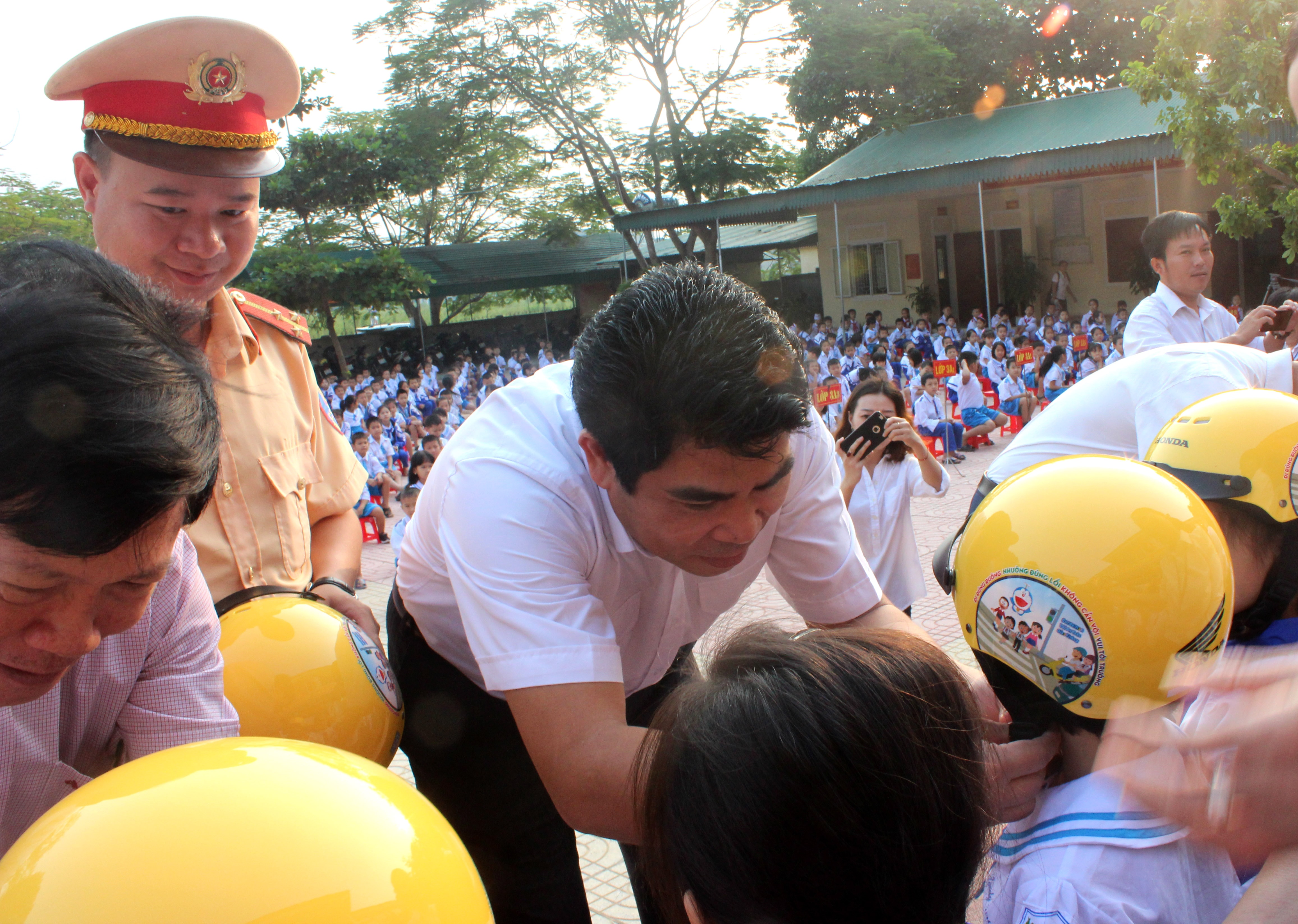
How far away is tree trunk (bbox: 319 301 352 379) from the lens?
2375 centimetres

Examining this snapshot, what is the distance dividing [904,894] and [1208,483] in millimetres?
1324

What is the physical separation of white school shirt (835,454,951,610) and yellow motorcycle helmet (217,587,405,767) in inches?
125

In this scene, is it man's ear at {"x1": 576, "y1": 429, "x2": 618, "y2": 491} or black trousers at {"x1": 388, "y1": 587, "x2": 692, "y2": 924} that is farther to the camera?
black trousers at {"x1": 388, "y1": 587, "x2": 692, "y2": 924}

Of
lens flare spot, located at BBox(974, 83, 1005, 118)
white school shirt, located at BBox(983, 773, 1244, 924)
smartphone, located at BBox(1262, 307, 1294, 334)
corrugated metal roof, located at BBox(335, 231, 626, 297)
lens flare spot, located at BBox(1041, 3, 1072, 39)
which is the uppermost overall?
lens flare spot, located at BBox(1041, 3, 1072, 39)

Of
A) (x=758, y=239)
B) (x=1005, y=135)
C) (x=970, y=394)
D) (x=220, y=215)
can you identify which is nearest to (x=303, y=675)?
(x=220, y=215)

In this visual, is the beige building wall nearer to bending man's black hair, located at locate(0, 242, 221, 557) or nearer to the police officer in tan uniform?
the police officer in tan uniform

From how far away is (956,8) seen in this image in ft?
90.1

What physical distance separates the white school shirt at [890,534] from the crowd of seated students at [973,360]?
2707 millimetres

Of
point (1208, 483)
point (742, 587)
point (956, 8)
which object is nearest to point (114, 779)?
point (742, 587)

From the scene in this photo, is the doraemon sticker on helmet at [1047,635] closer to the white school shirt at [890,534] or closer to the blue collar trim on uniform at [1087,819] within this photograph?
the blue collar trim on uniform at [1087,819]

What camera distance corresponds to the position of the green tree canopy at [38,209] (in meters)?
17.4

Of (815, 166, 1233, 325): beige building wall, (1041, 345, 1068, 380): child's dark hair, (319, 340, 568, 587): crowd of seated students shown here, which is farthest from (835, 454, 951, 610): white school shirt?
(815, 166, 1233, 325): beige building wall

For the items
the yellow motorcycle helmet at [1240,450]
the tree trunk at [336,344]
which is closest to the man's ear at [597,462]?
the yellow motorcycle helmet at [1240,450]

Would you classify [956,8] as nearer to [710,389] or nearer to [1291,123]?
[1291,123]
